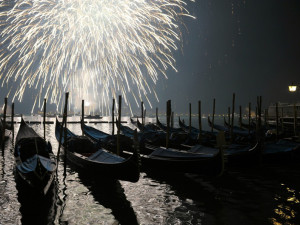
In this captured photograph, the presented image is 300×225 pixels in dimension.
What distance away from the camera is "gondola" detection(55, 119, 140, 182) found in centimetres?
A: 805

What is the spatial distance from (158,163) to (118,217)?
14.5 ft

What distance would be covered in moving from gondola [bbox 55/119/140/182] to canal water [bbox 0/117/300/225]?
1.47ft

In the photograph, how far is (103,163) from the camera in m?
9.05

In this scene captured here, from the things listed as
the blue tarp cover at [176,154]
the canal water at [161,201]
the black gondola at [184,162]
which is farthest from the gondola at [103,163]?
the blue tarp cover at [176,154]

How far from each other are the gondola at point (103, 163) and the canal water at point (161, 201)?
45cm

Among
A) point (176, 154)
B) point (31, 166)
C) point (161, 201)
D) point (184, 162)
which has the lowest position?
point (161, 201)

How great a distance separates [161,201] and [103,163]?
2451mm

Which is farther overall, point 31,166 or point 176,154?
point 176,154

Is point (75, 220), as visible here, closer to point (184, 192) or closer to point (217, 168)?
point (184, 192)

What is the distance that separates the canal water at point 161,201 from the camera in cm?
634

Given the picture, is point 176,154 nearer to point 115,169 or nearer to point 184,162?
point 184,162

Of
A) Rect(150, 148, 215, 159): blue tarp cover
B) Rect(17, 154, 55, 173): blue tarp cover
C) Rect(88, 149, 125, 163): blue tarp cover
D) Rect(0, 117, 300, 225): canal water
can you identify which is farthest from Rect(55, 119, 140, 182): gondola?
Rect(150, 148, 215, 159): blue tarp cover

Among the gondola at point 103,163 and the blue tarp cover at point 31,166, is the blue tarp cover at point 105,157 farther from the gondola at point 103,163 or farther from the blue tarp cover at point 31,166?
the blue tarp cover at point 31,166

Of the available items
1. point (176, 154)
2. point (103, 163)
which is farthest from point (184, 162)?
point (103, 163)
